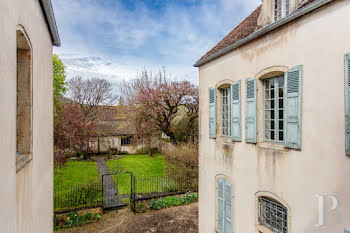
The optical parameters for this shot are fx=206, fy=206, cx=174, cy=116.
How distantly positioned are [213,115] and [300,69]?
3.57m

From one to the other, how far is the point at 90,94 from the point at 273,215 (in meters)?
30.0

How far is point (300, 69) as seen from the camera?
15.1 ft

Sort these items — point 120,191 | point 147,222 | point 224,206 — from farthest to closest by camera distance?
1. point 120,191
2. point 147,222
3. point 224,206

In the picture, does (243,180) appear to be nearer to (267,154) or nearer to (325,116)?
(267,154)

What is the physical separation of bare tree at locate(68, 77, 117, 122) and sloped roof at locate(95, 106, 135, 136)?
998 millimetres

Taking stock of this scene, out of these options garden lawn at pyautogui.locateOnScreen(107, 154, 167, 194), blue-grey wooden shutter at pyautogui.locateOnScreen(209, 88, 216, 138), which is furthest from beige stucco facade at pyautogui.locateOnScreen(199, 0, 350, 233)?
garden lawn at pyautogui.locateOnScreen(107, 154, 167, 194)

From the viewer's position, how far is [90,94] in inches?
1206

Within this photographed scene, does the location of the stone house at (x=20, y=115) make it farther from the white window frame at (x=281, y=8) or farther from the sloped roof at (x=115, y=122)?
the sloped roof at (x=115, y=122)

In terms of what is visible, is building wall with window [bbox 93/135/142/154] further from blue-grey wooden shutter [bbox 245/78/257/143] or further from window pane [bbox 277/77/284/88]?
window pane [bbox 277/77/284/88]

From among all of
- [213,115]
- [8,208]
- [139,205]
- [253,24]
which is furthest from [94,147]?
[8,208]

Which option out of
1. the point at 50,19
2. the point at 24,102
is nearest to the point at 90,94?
the point at 50,19

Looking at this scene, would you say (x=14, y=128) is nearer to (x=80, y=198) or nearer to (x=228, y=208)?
(x=228, y=208)

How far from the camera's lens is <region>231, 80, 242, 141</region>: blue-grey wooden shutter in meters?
6.41

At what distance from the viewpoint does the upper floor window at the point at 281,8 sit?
5.61 meters
